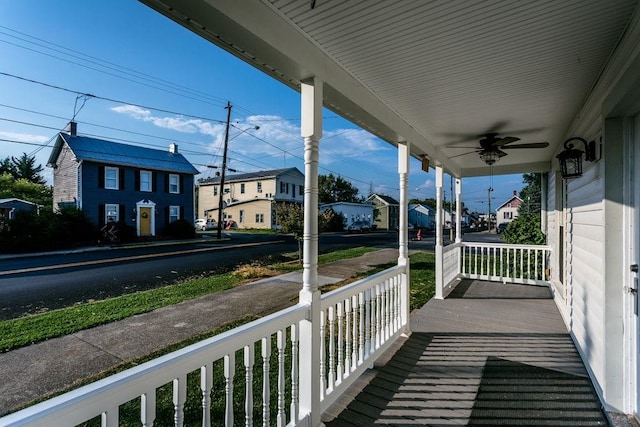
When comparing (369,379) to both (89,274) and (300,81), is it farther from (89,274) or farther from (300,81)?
(89,274)

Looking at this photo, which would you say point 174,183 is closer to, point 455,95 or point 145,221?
point 145,221

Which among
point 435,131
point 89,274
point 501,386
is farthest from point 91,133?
point 501,386

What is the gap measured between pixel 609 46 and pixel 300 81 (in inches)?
77.2

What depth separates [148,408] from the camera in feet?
3.72

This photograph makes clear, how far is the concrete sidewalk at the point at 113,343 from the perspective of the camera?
2.86 meters

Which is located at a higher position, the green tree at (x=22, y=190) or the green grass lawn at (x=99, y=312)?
the green tree at (x=22, y=190)

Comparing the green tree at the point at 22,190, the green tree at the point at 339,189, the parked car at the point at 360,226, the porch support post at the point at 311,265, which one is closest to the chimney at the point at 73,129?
the green tree at the point at 22,190

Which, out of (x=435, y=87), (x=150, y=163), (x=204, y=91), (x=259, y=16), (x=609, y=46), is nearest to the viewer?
(x=259, y=16)

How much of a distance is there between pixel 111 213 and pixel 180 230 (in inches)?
140

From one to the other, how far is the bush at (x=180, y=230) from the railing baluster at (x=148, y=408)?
62.9 ft

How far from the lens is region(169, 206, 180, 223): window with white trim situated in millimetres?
19312

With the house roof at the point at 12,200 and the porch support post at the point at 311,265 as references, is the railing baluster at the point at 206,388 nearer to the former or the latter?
the porch support post at the point at 311,265

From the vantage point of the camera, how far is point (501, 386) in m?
2.55

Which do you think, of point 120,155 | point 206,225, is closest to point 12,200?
point 120,155
